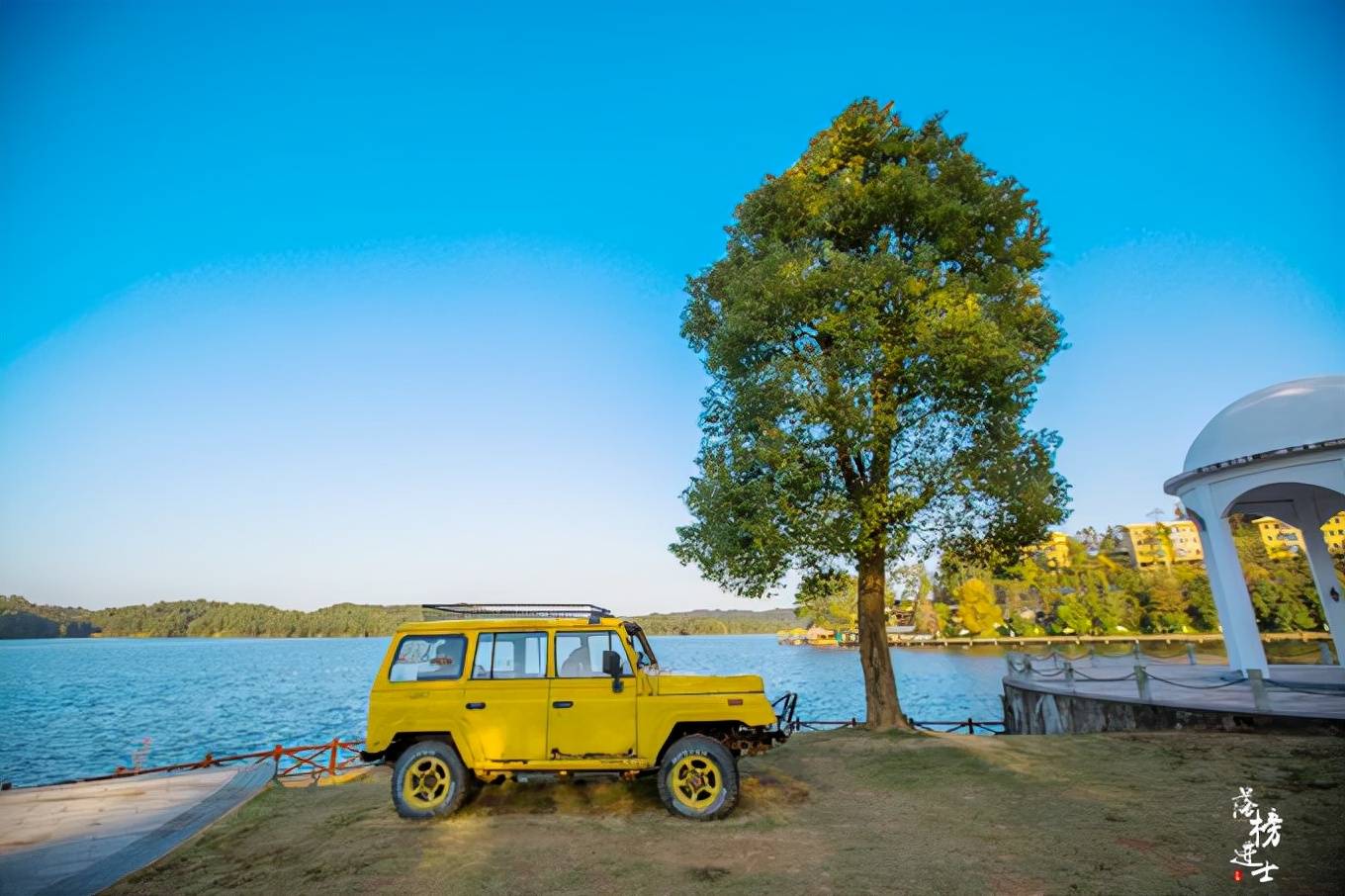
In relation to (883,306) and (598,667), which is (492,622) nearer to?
(598,667)

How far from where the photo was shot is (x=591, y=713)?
781cm

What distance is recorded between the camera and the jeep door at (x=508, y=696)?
7801mm

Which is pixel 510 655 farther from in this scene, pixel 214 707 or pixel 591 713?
pixel 214 707

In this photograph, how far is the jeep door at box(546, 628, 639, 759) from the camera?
7730 millimetres

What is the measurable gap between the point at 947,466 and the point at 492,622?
10.7 meters

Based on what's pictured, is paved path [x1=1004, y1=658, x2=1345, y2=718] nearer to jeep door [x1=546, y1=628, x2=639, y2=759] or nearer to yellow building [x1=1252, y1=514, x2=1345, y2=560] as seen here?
jeep door [x1=546, y1=628, x2=639, y2=759]

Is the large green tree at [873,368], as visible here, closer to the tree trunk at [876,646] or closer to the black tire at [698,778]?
the tree trunk at [876,646]

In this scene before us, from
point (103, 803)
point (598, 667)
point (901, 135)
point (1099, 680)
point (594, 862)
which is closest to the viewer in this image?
point (594, 862)

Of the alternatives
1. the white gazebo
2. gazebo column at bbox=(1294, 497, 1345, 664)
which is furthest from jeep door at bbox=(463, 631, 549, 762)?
gazebo column at bbox=(1294, 497, 1345, 664)

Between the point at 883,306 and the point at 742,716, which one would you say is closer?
the point at 742,716

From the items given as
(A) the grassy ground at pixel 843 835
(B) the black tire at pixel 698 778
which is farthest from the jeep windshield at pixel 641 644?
(A) the grassy ground at pixel 843 835

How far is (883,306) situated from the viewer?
44.7ft

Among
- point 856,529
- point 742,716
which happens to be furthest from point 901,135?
point 742,716

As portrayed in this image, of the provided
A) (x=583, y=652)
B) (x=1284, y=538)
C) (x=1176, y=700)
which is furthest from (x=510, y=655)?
(x=1284, y=538)
